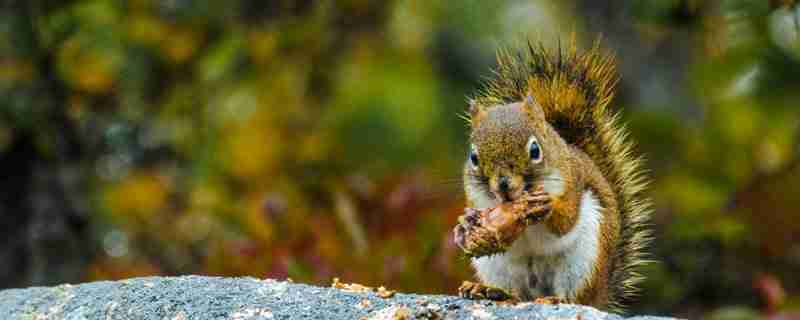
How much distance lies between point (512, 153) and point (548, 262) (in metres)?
0.25

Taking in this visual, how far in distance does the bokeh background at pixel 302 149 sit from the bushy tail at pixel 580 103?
0.67 metres

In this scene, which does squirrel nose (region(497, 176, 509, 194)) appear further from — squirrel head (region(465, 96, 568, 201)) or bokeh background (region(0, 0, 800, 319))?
bokeh background (region(0, 0, 800, 319))

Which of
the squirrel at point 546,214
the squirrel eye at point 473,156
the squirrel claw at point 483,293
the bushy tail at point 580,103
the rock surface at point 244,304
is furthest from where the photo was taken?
the bushy tail at point 580,103

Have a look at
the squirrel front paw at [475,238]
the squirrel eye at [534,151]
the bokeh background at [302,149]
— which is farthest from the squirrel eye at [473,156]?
the bokeh background at [302,149]

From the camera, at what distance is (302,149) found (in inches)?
226

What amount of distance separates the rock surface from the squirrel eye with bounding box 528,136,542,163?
1.30 feet

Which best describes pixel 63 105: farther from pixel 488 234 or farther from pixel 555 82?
pixel 488 234

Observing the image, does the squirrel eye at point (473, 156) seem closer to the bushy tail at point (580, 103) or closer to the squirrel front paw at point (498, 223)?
the squirrel front paw at point (498, 223)

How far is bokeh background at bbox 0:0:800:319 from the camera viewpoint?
3.74 metres

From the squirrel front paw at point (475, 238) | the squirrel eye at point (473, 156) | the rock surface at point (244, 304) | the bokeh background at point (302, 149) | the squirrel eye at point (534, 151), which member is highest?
the bokeh background at point (302, 149)

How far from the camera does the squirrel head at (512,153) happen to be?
216 cm

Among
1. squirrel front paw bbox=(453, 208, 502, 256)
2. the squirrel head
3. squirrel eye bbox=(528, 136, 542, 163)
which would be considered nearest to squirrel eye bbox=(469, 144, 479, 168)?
the squirrel head

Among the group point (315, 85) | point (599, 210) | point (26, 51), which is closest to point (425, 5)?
point (315, 85)

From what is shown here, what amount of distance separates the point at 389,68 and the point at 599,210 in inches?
165
